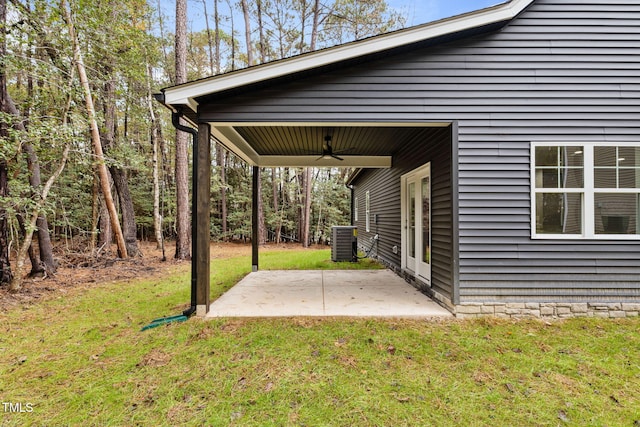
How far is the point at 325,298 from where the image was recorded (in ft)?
15.4

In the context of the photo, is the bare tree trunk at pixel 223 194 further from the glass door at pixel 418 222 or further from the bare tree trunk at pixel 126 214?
the glass door at pixel 418 222

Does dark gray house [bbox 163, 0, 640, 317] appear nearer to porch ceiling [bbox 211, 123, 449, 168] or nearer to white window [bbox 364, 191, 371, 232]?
porch ceiling [bbox 211, 123, 449, 168]

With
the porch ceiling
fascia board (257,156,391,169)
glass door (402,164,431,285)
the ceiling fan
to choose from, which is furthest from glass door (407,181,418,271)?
the ceiling fan

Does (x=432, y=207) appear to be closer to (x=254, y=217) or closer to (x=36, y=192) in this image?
(x=254, y=217)

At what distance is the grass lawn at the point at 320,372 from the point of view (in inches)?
83.4

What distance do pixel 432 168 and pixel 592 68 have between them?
2.29 m

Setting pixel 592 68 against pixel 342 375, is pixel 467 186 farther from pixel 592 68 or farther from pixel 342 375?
pixel 342 375

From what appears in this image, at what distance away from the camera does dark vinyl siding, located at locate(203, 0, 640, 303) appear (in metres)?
3.84

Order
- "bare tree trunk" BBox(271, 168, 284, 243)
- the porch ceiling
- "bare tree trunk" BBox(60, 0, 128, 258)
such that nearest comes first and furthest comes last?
the porch ceiling, "bare tree trunk" BBox(60, 0, 128, 258), "bare tree trunk" BBox(271, 168, 284, 243)

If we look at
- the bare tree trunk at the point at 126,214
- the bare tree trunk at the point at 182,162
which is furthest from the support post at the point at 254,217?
the bare tree trunk at the point at 126,214

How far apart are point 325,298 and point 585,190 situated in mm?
3820

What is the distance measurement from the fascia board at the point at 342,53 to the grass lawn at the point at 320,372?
9.49ft

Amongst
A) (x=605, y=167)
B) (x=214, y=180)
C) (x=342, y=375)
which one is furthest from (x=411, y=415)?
(x=214, y=180)

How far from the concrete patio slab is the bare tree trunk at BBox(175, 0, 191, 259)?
3774 millimetres
